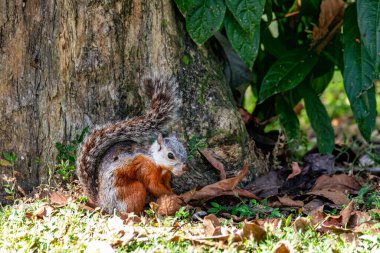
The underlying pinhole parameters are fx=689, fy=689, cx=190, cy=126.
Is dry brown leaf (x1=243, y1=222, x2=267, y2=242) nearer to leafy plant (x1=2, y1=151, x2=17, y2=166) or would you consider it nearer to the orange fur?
the orange fur

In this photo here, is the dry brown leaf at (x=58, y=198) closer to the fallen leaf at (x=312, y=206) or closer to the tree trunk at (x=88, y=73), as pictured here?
the tree trunk at (x=88, y=73)

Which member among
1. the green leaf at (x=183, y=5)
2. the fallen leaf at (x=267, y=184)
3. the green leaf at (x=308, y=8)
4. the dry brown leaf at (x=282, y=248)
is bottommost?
the fallen leaf at (x=267, y=184)

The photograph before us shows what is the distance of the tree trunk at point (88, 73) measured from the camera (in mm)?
4953

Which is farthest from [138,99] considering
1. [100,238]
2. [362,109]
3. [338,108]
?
[338,108]

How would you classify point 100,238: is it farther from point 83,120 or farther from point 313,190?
point 313,190

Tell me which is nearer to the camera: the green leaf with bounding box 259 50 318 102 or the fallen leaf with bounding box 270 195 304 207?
the fallen leaf with bounding box 270 195 304 207

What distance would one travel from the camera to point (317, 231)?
420cm

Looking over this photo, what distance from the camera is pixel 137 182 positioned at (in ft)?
15.3

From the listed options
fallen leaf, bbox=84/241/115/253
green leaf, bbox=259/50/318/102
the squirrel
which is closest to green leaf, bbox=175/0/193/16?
the squirrel

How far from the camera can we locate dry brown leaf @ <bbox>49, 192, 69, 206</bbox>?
476 centimetres

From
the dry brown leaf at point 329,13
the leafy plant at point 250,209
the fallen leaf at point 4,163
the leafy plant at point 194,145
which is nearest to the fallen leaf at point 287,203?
the leafy plant at point 250,209

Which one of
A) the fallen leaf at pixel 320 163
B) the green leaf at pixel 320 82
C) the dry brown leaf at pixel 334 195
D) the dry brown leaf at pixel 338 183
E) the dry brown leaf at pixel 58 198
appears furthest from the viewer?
the green leaf at pixel 320 82

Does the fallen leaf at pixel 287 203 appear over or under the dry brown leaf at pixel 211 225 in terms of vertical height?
under

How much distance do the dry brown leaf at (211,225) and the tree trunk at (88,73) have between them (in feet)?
2.88
